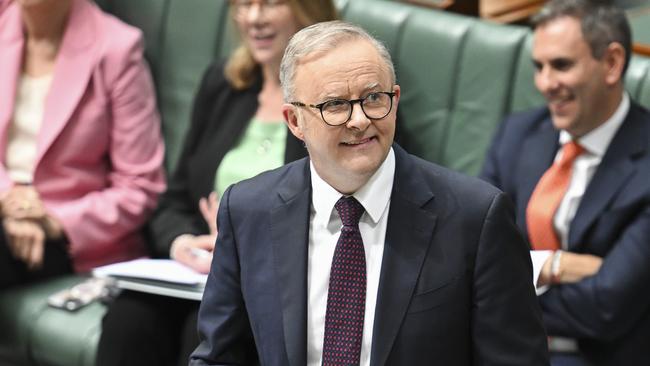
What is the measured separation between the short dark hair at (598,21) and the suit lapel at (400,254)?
1014 millimetres

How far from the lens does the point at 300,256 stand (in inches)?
86.7

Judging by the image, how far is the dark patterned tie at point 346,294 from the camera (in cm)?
216

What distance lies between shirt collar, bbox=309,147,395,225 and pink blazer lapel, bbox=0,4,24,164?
1.77m

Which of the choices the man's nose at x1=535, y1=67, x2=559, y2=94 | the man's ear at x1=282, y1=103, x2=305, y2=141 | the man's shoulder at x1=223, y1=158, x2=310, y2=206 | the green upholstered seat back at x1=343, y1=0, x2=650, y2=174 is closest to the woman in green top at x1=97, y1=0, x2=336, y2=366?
the green upholstered seat back at x1=343, y1=0, x2=650, y2=174

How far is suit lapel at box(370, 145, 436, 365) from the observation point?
83.7 inches

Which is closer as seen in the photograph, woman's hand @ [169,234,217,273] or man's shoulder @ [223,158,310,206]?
man's shoulder @ [223,158,310,206]

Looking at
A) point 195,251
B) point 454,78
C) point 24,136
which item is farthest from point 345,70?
point 24,136

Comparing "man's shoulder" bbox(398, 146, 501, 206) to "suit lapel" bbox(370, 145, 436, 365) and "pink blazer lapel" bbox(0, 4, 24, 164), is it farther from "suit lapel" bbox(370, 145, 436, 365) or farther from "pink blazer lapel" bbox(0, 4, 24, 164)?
"pink blazer lapel" bbox(0, 4, 24, 164)

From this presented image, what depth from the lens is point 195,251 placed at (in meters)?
3.30

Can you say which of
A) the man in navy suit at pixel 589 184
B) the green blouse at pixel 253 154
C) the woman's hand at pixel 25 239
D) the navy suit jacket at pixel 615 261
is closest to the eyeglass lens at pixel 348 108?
the man in navy suit at pixel 589 184

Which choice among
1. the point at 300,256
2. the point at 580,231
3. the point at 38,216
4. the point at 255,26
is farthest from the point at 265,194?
the point at 38,216

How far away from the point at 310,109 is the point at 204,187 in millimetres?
1490

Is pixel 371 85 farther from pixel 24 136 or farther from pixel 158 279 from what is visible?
pixel 24 136

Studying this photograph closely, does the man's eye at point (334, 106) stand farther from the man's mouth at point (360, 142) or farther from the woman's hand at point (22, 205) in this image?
the woman's hand at point (22, 205)
